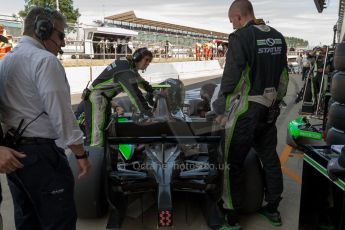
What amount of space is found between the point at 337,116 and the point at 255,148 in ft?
4.17

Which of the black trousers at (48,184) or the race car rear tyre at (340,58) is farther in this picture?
the race car rear tyre at (340,58)

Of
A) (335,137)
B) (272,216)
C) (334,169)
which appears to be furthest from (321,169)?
(335,137)

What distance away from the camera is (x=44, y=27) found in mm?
2025

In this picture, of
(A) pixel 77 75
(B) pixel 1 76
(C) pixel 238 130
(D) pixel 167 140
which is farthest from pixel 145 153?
(A) pixel 77 75

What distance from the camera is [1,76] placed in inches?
79.5

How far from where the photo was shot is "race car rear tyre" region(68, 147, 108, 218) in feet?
10.3

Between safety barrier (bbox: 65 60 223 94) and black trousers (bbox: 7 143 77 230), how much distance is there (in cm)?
195

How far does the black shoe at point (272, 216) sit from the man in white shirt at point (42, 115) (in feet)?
6.23

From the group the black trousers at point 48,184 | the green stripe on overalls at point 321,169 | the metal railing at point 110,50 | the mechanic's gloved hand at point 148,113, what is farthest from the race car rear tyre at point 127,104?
the metal railing at point 110,50

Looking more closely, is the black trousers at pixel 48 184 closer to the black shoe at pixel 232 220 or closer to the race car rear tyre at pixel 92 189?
the race car rear tyre at pixel 92 189

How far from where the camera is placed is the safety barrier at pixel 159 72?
13.0ft

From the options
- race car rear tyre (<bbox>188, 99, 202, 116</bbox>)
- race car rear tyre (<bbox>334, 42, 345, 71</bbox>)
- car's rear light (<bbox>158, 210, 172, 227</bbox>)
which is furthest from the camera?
race car rear tyre (<bbox>334, 42, 345, 71</bbox>)

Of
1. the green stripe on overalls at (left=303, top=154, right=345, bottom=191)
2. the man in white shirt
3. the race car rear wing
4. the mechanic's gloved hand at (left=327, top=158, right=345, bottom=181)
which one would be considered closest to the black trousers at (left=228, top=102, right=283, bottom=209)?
the race car rear wing

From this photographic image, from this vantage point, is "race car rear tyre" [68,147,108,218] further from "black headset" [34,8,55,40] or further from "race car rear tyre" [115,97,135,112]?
"black headset" [34,8,55,40]
